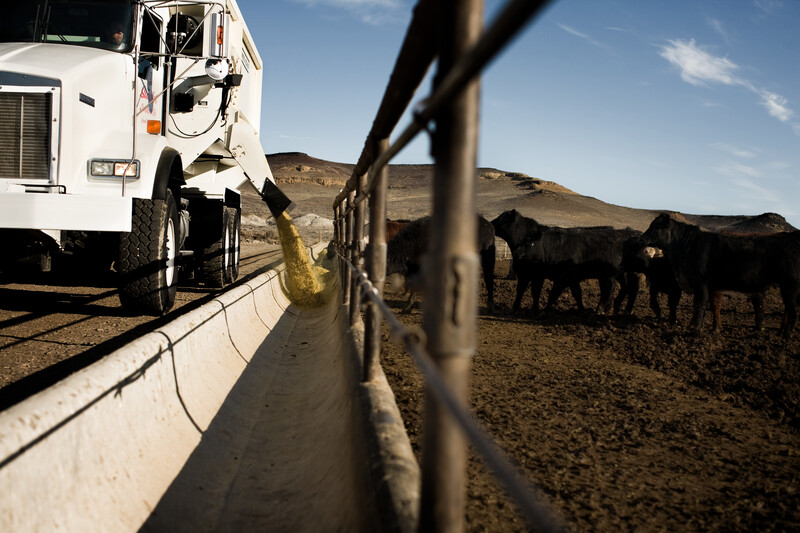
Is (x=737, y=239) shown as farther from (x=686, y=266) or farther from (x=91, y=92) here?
(x=91, y=92)

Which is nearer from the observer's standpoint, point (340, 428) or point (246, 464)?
point (340, 428)

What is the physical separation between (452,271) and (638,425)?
3.40 metres

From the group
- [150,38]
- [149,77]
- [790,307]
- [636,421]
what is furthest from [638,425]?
[150,38]

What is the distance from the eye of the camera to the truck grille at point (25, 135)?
20.0 feet

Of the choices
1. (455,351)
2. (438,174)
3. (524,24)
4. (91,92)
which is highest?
(91,92)

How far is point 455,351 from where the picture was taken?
4.44 ft

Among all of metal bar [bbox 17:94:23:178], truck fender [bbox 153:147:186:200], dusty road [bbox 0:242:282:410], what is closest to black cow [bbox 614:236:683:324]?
dusty road [bbox 0:242:282:410]

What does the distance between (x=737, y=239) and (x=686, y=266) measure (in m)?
0.87

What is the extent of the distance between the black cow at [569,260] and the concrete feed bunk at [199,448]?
23.7 feet

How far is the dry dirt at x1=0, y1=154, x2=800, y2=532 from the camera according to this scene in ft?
9.50

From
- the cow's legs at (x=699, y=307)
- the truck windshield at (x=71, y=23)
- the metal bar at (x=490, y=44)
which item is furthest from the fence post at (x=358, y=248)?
the cow's legs at (x=699, y=307)

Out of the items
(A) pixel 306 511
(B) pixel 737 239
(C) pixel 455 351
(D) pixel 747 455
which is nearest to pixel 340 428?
(A) pixel 306 511

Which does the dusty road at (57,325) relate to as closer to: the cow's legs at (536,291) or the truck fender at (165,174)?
the truck fender at (165,174)

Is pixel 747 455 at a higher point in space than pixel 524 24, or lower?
lower
